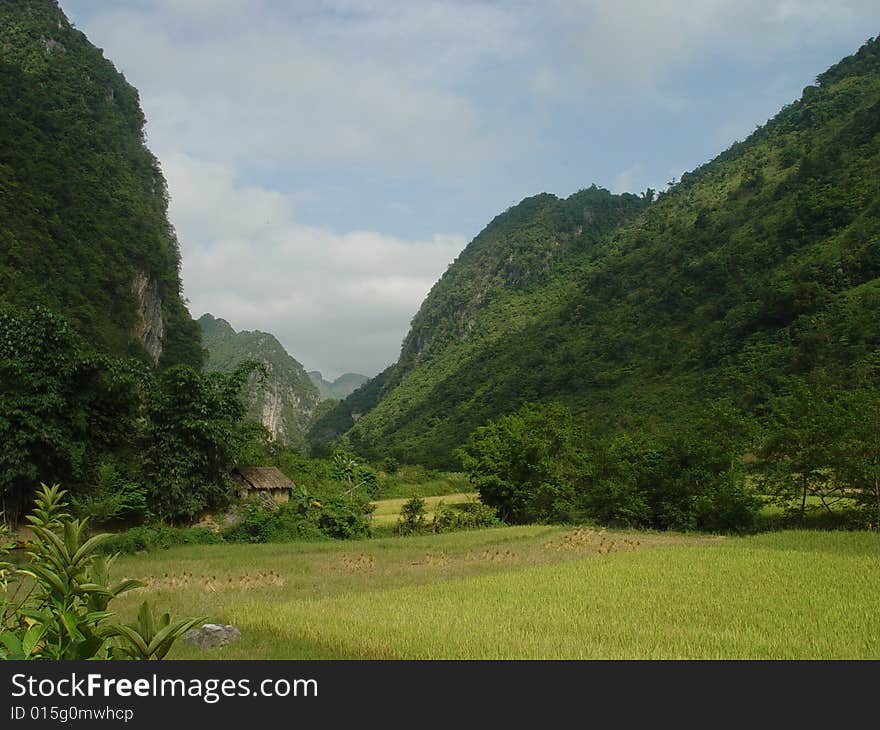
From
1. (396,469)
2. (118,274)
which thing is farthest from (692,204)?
(118,274)

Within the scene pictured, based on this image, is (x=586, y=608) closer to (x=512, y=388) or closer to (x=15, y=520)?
(x=15, y=520)

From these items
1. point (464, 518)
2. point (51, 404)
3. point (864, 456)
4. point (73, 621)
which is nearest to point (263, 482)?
point (464, 518)

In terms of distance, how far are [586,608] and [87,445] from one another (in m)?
17.6

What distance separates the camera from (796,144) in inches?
2926

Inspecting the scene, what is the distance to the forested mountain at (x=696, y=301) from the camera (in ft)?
138

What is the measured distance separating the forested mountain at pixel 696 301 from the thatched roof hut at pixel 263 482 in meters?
16.2

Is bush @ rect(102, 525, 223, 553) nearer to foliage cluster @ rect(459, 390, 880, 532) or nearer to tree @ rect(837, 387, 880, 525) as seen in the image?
foliage cluster @ rect(459, 390, 880, 532)

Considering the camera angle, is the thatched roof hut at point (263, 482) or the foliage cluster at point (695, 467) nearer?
the foliage cluster at point (695, 467)

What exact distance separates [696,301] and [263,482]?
48.2m

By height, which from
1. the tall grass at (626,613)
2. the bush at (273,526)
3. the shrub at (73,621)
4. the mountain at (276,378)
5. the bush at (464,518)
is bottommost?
the bush at (464,518)

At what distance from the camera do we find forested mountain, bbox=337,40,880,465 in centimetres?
4216

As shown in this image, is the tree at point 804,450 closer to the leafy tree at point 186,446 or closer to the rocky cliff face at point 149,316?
the leafy tree at point 186,446

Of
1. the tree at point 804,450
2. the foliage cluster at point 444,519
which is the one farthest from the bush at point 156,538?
the tree at point 804,450

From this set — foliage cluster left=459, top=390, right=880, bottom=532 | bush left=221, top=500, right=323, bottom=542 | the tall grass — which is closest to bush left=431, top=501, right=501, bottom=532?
foliage cluster left=459, top=390, right=880, bottom=532
